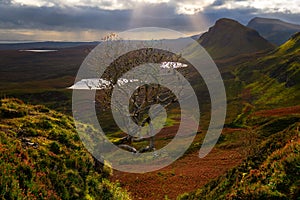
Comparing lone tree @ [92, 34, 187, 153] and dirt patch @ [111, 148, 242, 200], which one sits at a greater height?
lone tree @ [92, 34, 187, 153]

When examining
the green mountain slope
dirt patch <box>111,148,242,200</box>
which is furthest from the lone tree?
the green mountain slope

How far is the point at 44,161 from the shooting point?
47.5 ft

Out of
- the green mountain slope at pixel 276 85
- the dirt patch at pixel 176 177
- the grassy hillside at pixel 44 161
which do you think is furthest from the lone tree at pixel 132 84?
the green mountain slope at pixel 276 85

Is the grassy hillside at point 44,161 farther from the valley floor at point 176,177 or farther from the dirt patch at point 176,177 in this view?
the dirt patch at point 176,177

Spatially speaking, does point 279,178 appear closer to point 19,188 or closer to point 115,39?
point 19,188

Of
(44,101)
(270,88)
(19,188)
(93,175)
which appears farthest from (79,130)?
(44,101)

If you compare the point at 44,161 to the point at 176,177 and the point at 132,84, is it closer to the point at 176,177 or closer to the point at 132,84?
the point at 176,177

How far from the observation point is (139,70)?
38.2 meters

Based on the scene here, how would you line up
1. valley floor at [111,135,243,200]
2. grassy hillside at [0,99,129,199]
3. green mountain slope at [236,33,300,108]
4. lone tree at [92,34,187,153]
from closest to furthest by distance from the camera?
grassy hillside at [0,99,129,199], valley floor at [111,135,243,200], lone tree at [92,34,187,153], green mountain slope at [236,33,300,108]

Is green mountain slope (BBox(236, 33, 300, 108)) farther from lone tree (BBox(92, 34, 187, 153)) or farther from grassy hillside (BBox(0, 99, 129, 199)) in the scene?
grassy hillside (BBox(0, 99, 129, 199))

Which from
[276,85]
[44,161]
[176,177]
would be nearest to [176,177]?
[176,177]

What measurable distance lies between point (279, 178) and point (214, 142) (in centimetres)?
5716

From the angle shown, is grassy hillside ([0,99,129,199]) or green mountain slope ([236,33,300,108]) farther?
green mountain slope ([236,33,300,108])

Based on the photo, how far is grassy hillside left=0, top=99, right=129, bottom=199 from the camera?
11.9m
